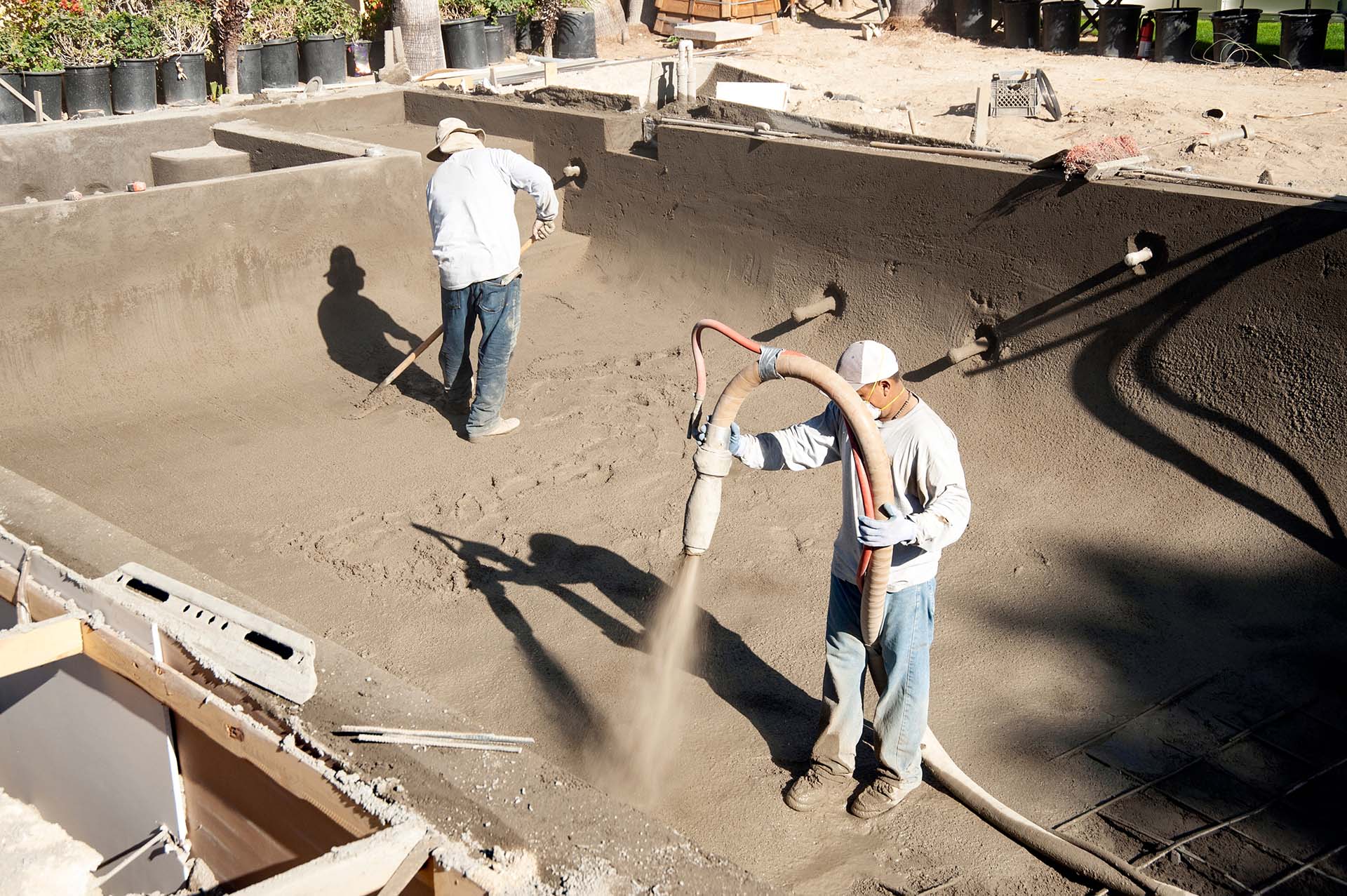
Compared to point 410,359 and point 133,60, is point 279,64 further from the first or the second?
point 410,359

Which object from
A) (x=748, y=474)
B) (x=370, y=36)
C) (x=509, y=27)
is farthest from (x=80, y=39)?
(x=748, y=474)

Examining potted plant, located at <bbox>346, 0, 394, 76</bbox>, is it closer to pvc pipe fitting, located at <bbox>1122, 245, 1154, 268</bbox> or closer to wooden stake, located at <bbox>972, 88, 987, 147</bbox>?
wooden stake, located at <bbox>972, 88, 987, 147</bbox>

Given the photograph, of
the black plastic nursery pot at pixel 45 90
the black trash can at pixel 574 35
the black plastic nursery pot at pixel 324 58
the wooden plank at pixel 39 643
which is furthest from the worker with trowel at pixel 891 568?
the black trash can at pixel 574 35

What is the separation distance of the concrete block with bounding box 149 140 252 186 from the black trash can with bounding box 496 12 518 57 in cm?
969

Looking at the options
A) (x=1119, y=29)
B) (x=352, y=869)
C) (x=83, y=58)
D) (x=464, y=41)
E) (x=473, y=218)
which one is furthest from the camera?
(x=1119, y=29)

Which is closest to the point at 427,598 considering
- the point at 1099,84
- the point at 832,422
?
the point at 832,422

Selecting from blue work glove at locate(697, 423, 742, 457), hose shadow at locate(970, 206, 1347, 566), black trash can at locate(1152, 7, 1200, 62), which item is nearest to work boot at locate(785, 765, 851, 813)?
blue work glove at locate(697, 423, 742, 457)

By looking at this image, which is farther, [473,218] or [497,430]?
[497,430]

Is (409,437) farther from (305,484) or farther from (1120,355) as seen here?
(1120,355)

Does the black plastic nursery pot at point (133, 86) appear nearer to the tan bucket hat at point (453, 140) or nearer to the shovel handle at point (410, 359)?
the shovel handle at point (410, 359)

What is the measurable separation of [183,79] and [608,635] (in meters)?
12.8

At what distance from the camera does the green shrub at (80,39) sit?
559 inches

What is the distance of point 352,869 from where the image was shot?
7.78 feet

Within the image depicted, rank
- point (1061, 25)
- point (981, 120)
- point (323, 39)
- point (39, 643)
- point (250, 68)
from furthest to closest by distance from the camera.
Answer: point (1061, 25), point (323, 39), point (250, 68), point (981, 120), point (39, 643)
